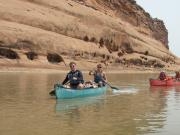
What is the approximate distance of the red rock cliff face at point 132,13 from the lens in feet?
389

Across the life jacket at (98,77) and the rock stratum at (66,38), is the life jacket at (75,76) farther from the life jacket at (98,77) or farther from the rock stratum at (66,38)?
the rock stratum at (66,38)

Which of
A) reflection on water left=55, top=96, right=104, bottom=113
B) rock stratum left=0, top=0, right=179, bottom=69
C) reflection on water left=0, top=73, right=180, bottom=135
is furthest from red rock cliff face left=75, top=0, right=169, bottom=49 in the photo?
reflection on water left=0, top=73, right=180, bottom=135

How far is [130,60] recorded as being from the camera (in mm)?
93062

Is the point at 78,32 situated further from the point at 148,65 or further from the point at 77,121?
the point at 77,121

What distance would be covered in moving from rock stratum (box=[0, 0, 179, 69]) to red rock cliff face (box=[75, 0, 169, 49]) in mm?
822

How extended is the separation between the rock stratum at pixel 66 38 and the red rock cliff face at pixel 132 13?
82cm

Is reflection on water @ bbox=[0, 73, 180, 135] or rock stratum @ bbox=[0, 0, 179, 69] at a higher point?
rock stratum @ bbox=[0, 0, 179, 69]

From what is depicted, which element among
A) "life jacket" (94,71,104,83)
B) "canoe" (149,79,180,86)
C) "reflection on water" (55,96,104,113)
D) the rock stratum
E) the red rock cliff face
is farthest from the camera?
the red rock cliff face

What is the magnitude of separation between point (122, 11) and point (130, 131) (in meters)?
117

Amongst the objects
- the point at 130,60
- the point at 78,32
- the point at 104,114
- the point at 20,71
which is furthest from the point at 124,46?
the point at 104,114

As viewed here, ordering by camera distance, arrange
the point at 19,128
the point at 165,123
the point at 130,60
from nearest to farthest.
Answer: the point at 19,128, the point at 165,123, the point at 130,60

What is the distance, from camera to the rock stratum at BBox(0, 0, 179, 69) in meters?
65.9

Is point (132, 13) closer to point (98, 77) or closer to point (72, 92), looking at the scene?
point (98, 77)

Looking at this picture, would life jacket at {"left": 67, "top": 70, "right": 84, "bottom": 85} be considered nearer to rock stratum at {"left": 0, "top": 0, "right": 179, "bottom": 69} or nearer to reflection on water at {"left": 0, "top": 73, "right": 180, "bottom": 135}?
reflection on water at {"left": 0, "top": 73, "right": 180, "bottom": 135}
